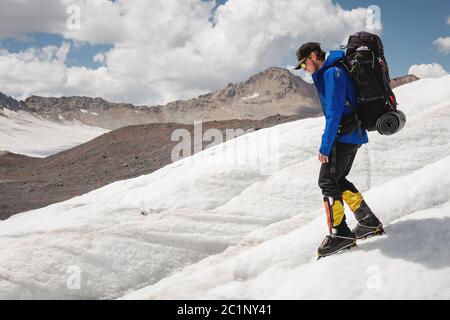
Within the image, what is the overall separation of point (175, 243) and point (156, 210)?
3.93ft

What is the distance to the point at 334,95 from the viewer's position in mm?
4668

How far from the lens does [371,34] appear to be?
4762mm

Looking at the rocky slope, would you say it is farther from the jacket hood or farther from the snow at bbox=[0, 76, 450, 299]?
the jacket hood

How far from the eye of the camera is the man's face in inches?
191

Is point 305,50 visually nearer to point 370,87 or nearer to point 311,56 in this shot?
point 311,56

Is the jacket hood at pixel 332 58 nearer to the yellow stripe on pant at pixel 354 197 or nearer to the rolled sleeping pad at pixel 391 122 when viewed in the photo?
the rolled sleeping pad at pixel 391 122

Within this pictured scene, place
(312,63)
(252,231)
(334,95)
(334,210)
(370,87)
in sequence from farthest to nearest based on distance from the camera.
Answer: (252,231) < (334,210) < (312,63) < (370,87) < (334,95)

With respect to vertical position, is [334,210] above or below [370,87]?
below

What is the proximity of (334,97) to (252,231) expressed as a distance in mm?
3335

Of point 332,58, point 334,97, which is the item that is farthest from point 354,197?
point 332,58

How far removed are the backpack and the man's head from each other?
0.24 metres
